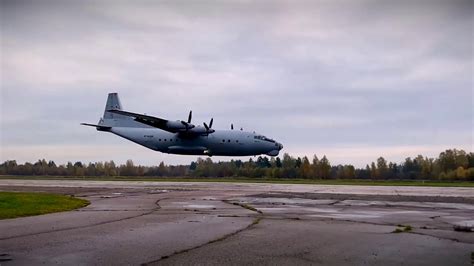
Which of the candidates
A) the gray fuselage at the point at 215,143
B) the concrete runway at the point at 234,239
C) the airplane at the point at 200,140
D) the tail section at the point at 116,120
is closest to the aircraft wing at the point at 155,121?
the airplane at the point at 200,140

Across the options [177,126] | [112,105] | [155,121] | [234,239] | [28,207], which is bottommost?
[234,239]

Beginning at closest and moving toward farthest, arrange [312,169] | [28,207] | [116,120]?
1. [28,207]
2. [116,120]
3. [312,169]

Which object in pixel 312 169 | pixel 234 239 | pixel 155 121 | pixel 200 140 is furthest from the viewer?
pixel 312 169

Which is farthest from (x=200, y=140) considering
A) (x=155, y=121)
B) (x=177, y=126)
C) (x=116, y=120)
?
(x=116, y=120)

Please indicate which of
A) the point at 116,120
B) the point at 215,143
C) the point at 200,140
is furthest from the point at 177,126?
the point at 116,120

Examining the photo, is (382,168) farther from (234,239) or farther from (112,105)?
(234,239)

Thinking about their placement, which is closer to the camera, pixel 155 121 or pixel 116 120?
pixel 155 121

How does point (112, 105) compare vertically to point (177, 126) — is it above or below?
above

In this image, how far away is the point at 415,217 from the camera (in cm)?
1523

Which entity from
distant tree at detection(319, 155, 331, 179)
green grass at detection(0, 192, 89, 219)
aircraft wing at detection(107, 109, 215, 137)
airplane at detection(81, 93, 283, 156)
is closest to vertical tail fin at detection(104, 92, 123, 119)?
airplane at detection(81, 93, 283, 156)

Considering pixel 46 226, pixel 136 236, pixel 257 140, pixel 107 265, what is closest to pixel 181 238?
pixel 136 236

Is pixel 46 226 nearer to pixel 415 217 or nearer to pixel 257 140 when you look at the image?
pixel 415 217

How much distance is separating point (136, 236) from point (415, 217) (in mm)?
8942

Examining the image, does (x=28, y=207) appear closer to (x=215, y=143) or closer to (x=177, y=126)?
(x=177, y=126)
